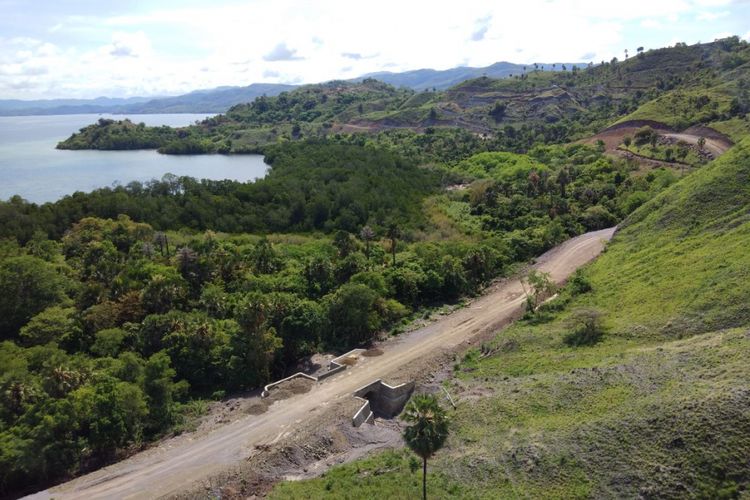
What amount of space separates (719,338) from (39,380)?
49.7 meters

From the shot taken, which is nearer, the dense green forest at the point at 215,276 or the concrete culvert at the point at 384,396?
the dense green forest at the point at 215,276

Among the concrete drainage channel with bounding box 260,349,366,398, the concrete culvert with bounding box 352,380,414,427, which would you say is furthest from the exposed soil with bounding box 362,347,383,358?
the concrete culvert with bounding box 352,380,414,427

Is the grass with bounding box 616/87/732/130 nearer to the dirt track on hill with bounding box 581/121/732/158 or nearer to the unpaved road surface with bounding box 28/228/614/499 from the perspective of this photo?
the dirt track on hill with bounding box 581/121/732/158

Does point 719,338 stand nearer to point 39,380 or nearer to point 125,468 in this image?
point 125,468

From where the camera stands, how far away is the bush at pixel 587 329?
42781mm

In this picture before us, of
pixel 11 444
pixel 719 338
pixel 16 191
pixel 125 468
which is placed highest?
pixel 16 191

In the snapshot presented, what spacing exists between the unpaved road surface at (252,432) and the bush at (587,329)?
10.6m

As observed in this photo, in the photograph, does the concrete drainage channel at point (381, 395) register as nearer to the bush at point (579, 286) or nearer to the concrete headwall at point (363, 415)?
the concrete headwall at point (363, 415)

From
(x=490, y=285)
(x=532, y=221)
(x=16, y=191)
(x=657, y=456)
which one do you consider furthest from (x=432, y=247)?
(x=16, y=191)

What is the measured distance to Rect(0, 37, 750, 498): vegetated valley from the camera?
29359 mm

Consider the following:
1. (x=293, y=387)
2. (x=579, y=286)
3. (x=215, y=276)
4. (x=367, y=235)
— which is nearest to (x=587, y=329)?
(x=579, y=286)

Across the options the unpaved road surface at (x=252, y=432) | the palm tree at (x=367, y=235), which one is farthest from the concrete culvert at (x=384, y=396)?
the palm tree at (x=367, y=235)

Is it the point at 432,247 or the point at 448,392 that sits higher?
the point at 432,247

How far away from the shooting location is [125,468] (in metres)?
35.0
